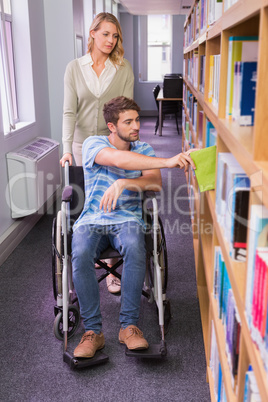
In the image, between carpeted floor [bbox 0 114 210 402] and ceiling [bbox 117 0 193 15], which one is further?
ceiling [bbox 117 0 193 15]

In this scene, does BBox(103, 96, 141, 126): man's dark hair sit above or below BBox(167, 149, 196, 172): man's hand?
above

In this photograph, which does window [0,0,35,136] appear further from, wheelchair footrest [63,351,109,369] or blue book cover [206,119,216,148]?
wheelchair footrest [63,351,109,369]

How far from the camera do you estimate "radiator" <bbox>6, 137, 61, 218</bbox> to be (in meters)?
3.41

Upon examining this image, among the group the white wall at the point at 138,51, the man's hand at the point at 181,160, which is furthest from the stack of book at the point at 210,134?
the white wall at the point at 138,51

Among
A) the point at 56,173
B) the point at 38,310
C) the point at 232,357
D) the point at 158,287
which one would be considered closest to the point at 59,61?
the point at 56,173

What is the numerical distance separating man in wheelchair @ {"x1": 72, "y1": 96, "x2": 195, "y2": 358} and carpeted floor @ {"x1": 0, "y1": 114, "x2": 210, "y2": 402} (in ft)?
0.38

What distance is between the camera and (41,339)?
2316 mm

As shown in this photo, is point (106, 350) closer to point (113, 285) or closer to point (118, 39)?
point (113, 285)

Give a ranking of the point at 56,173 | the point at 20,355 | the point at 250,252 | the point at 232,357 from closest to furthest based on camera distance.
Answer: the point at 250,252 < the point at 232,357 < the point at 20,355 < the point at 56,173

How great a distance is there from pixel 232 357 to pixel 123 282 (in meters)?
0.87

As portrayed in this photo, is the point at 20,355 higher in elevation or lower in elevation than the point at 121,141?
lower

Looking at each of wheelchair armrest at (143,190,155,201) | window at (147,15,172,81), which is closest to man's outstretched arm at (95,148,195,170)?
wheelchair armrest at (143,190,155,201)

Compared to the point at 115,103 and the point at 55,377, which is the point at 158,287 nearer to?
the point at 55,377

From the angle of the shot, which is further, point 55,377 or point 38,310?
point 38,310
